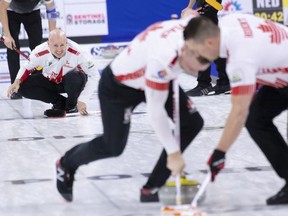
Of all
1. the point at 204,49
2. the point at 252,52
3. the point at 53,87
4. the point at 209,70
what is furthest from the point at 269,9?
the point at 204,49

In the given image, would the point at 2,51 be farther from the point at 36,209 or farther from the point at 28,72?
the point at 36,209

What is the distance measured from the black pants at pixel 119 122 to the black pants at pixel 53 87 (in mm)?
2903

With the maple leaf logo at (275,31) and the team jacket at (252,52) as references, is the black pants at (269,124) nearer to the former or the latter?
the team jacket at (252,52)

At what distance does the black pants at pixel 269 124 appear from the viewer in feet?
14.4

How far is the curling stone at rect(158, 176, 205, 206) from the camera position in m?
4.34

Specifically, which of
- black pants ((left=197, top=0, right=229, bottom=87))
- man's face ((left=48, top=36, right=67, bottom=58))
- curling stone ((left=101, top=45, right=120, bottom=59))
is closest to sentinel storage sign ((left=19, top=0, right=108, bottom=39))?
curling stone ((left=101, top=45, right=120, bottom=59))

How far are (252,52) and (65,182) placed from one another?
4.13ft

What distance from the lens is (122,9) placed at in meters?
11.5

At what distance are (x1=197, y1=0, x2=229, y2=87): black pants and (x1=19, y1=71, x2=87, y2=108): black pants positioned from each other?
138cm

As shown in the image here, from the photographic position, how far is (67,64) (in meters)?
7.36

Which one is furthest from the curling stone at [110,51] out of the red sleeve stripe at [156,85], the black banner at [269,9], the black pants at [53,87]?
the red sleeve stripe at [156,85]

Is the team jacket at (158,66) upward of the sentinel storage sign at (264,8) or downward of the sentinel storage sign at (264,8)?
upward

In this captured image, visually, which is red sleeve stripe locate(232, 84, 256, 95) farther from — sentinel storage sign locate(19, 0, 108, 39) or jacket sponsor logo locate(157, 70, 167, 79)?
sentinel storage sign locate(19, 0, 108, 39)

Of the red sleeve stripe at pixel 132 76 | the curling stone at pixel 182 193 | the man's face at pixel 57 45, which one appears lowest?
the man's face at pixel 57 45
